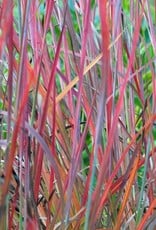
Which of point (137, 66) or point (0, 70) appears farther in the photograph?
point (137, 66)

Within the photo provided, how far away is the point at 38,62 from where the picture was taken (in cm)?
59

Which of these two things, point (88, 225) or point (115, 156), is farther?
point (115, 156)

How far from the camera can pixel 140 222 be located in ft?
1.98

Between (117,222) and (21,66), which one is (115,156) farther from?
(21,66)

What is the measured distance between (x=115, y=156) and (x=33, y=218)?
0.57ft

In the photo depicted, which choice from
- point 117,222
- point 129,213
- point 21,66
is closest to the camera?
point 21,66

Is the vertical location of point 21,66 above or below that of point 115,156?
above

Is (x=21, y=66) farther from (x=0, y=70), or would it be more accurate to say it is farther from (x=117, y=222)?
(x=117, y=222)

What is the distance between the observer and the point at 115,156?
0.71m

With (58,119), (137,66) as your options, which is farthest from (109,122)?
(137,66)

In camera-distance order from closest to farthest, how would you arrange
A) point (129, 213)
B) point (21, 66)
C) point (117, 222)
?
point (21, 66), point (117, 222), point (129, 213)

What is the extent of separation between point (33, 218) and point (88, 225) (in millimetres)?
57

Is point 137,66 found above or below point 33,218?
above

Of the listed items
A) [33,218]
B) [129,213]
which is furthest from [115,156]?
[33,218]
